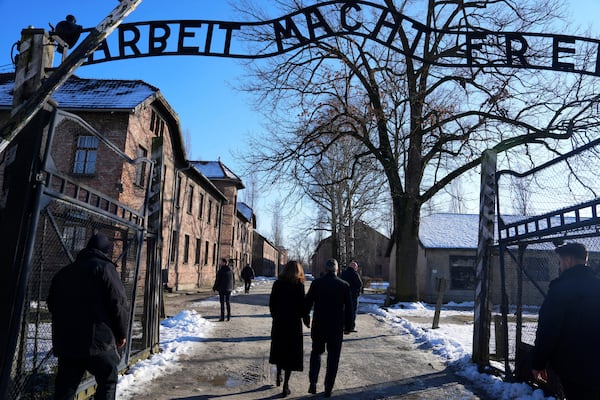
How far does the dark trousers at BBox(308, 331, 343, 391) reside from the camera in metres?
5.54

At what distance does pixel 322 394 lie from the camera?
565cm

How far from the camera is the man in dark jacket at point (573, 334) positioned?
10.7ft

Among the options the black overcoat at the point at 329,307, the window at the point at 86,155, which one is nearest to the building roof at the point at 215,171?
the window at the point at 86,155

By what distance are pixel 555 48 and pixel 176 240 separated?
20.7 metres

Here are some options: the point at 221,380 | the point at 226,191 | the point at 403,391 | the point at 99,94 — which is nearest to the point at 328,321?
the point at 403,391

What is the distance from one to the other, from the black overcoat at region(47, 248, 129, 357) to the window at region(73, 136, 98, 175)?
14105 mm

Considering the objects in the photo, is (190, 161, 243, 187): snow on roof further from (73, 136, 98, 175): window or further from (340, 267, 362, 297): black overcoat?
(340, 267, 362, 297): black overcoat

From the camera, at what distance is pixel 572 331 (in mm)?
3381

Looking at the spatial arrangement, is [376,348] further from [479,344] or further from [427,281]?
[427,281]

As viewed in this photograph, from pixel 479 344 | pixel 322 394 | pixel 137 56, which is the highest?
Answer: pixel 137 56

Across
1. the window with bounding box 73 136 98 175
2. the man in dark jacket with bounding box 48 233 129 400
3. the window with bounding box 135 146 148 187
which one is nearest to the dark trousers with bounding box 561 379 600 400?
the man in dark jacket with bounding box 48 233 129 400

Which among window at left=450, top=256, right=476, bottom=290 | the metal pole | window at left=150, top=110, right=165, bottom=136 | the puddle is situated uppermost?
window at left=150, top=110, right=165, bottom=136

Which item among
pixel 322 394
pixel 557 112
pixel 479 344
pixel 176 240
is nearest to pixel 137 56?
pixel 322 394

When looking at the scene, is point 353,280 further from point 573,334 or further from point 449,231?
point 449,231
